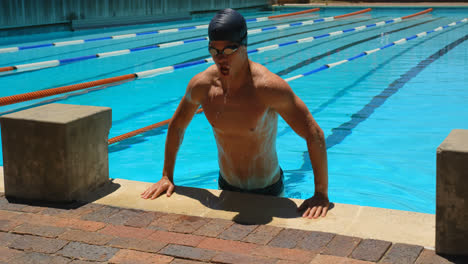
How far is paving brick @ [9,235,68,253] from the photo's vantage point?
275cm

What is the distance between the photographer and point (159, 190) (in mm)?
3467

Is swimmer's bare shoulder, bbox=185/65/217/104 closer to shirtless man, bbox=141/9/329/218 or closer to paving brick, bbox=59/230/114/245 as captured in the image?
shirtless man, bbox=141/9/329/218

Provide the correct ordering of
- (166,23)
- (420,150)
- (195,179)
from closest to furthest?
(195,179) < (420,150) < (166,23)

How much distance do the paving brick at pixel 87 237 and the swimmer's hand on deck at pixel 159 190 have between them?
549 millimetres

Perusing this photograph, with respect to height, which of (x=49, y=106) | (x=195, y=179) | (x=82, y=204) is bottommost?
(x=195, y=179)

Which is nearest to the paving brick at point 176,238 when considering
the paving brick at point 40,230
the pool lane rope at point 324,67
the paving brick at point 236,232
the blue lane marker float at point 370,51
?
the paving brick at point 236,232

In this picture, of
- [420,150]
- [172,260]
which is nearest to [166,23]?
[420,150]

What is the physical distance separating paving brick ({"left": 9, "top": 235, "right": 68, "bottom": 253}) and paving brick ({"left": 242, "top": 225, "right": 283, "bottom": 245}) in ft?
2.74

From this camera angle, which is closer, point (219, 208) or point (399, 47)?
point (219, 208)

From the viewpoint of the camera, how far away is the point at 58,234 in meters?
2.92

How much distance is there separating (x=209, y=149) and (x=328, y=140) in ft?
4.15

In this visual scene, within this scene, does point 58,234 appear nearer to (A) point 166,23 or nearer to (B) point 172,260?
(B) point 172,260

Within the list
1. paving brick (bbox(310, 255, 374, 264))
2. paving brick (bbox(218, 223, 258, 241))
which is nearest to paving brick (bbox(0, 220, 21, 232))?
paving brick (bbox(218, 223, 258, 241))

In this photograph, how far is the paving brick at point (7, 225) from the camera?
298 centimetres
